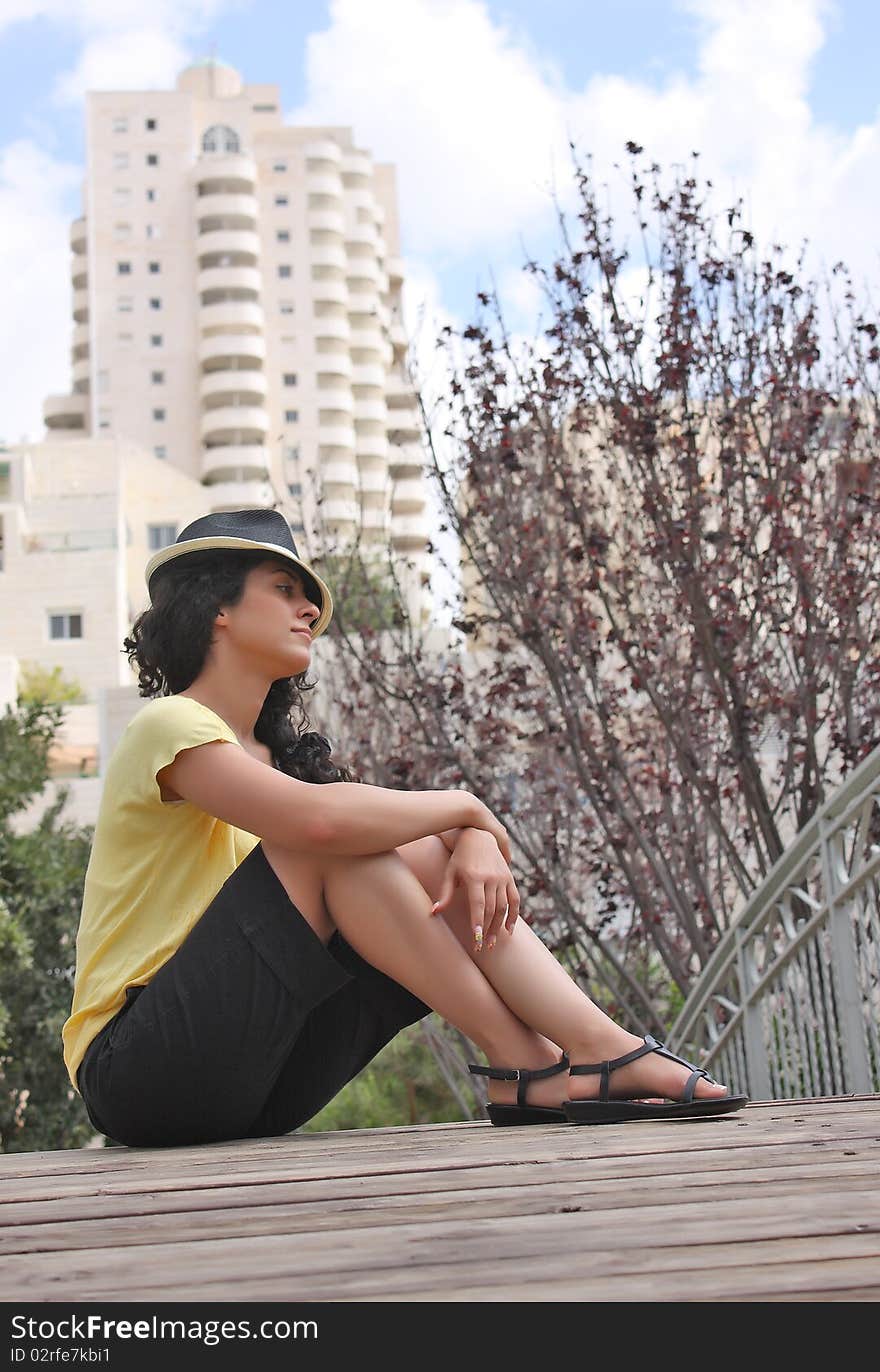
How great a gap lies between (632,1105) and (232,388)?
63414mm

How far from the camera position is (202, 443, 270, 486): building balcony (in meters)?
62.2

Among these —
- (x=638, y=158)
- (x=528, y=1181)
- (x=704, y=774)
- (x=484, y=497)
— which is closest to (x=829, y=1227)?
(x=528, y=1181)

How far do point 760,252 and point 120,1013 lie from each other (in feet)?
18.9

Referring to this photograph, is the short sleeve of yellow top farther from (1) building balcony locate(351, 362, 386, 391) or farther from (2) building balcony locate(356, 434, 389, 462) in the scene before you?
(1) building balcony locate(351, 362, 386, 391)

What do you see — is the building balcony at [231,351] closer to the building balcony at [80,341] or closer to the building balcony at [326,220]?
the building balcony at [80,341]

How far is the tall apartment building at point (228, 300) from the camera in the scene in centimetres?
6462

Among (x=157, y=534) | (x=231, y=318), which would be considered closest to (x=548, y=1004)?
(x=157, y=534)

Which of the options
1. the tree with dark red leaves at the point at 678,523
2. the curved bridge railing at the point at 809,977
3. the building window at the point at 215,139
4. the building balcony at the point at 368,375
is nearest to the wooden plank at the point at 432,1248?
the curved bridge railing at the point at 809,977

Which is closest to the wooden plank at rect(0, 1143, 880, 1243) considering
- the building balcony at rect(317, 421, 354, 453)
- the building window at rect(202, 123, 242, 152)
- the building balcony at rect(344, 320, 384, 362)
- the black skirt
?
the black skirt

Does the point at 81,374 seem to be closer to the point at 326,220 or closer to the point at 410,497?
the point at 326,220

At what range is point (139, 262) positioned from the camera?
67.0 meters

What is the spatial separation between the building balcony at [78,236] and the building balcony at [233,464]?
50.0 ft

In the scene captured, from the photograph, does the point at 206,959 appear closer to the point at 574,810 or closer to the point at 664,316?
the point at 664,316

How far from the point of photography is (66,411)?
6888 cm
